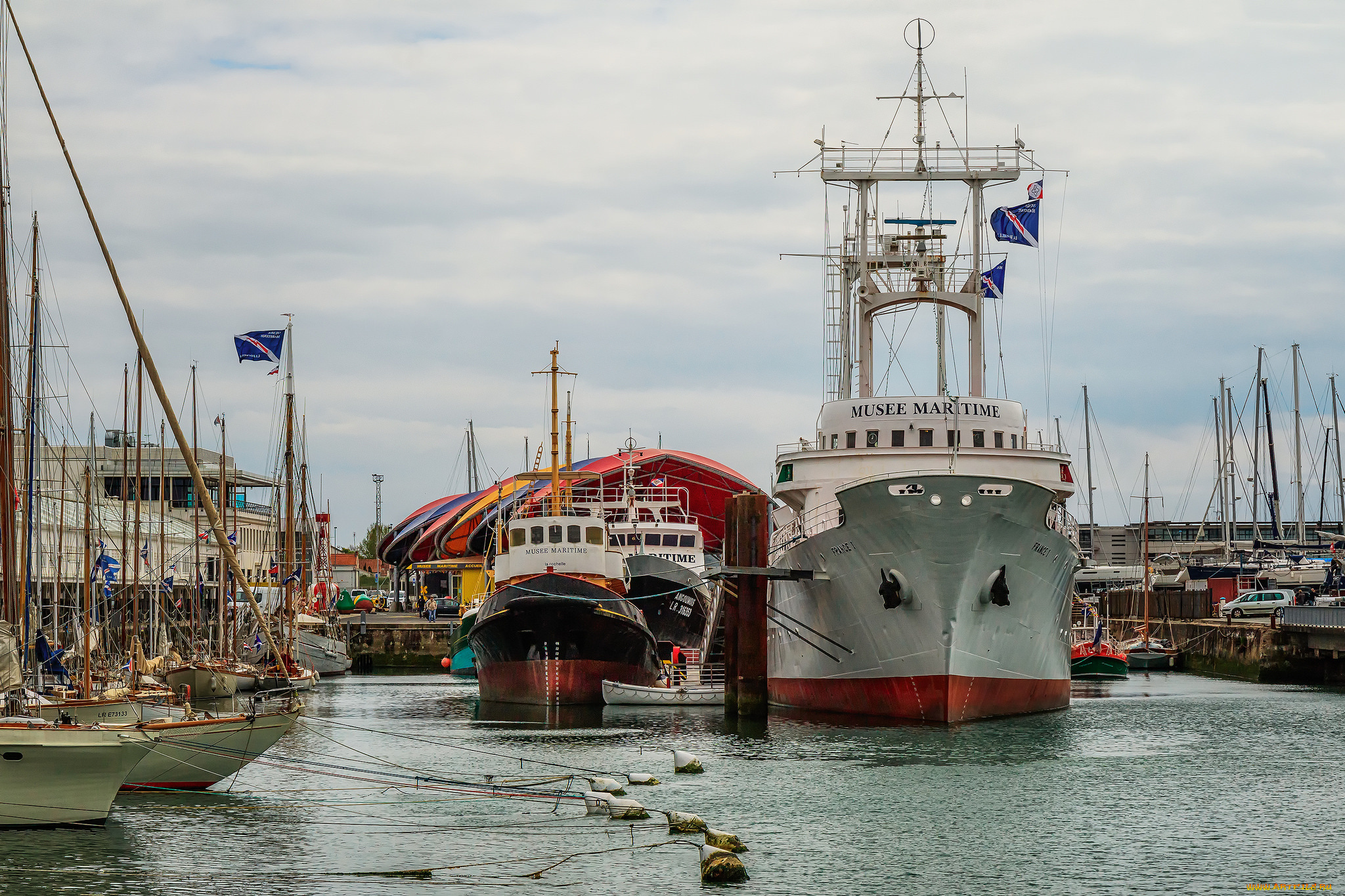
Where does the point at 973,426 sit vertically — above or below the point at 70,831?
above

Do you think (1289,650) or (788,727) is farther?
(1289,650)

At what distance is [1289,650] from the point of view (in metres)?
53.3

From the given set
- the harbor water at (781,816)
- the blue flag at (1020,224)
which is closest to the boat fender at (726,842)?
the harbor water at (781,816)

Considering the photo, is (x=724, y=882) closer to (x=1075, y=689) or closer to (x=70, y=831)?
(x=70, y=831)

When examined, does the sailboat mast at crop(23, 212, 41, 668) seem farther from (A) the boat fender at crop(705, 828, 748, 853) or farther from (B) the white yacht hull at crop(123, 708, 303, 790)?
(A) the boat fender at crop(705, 828, 748, 853)

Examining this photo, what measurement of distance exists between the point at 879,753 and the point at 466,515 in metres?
62.8

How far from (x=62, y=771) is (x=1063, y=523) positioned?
23764 millimetres

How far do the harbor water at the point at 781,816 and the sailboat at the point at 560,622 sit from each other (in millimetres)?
5293

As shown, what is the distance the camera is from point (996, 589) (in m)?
31.5

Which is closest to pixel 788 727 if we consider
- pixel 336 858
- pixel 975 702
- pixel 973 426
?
pixel 975 702

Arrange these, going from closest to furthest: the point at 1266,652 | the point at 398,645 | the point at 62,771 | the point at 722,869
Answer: the point at 722,869 → the point at 62,771 → the point at 1266,652 → the point at 398,645

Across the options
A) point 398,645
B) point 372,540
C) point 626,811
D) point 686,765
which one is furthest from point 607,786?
point 372,540

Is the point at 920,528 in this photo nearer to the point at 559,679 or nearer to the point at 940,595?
the point at 940,595

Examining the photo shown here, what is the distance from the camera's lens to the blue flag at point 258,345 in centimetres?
4916
